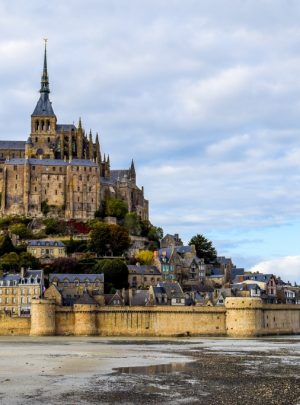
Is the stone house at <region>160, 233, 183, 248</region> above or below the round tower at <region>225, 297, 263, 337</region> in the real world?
above

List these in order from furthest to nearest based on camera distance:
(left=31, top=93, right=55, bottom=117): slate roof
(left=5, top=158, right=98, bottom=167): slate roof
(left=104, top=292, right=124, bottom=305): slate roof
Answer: (left=31, top=93, right=55, bottom=117): slate roof
(left=5, top=158, right=98, bottom=167): slate roof
(left=104, top=292, right=124, bottom=305): slate roof

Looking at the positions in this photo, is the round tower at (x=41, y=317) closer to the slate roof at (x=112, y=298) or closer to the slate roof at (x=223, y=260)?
the slate roof at (x=112, y=298)

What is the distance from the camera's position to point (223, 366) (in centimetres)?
3666

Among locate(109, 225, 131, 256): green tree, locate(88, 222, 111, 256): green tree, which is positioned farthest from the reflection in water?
locate(109, 225, 131, 256): green tree

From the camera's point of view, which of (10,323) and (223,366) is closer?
(223,366)

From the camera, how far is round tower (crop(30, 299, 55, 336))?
6588 cm

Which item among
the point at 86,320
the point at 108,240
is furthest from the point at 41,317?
the point at 108,240

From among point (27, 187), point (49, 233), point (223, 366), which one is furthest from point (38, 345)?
point (27, 187)

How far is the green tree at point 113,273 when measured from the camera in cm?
7888

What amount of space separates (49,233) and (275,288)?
29241 mm

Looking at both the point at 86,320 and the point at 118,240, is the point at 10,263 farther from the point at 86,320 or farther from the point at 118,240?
the point at 86,320

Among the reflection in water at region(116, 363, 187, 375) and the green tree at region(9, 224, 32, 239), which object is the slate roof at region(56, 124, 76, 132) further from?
the reflection in water at region(116, 363, 187, 375)

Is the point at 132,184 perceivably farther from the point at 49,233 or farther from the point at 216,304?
the point at 216,304

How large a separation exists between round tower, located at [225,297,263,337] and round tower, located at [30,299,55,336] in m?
16.5
